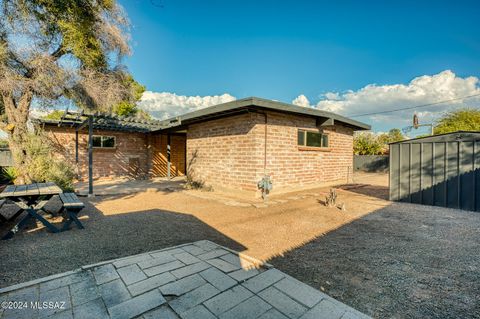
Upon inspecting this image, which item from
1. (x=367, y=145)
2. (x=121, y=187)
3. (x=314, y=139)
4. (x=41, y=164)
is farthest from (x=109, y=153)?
(x=367, y=145)

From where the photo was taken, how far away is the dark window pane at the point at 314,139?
891cm

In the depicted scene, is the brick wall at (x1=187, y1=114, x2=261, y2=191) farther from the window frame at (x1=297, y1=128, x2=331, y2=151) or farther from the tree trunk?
the tree trunk

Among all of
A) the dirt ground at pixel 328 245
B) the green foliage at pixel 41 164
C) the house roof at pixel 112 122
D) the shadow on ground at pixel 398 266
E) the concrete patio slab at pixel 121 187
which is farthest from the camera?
the house roof at pixel 112 122

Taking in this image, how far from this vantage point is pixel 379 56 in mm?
15656

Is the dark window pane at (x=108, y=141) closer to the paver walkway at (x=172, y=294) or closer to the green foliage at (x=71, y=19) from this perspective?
the green foliage at (x=71, y=19)

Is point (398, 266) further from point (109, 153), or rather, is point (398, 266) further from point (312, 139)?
point (109, 153)

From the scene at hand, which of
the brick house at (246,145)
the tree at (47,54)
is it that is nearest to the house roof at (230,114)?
the brick house at (246,145)

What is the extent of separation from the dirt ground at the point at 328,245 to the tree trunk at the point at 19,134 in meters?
1.32

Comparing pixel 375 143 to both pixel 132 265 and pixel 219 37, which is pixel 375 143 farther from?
pixel 132 265

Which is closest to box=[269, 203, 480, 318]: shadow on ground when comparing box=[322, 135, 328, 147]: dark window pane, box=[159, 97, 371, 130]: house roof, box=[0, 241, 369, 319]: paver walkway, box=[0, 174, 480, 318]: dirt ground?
box=[0, 174, 480, 318]: dirt ground

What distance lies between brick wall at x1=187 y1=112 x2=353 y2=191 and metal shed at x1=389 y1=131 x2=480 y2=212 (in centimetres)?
298

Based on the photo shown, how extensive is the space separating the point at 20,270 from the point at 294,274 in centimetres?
307

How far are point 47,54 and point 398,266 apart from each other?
855 centimetres

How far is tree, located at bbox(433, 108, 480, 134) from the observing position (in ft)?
65.6
